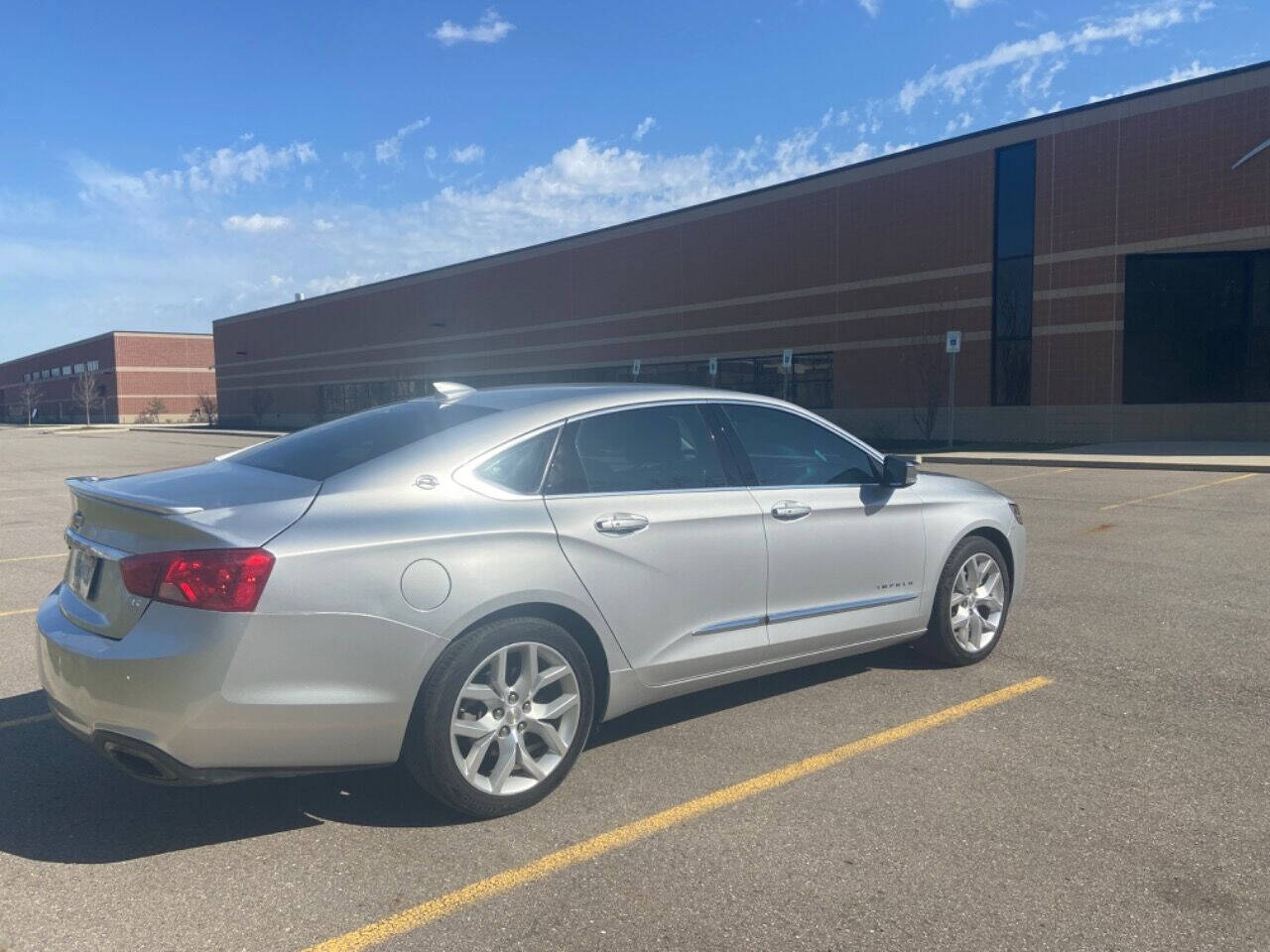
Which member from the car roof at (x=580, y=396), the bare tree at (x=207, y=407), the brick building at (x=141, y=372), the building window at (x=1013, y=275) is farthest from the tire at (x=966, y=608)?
the brick building at (x=141, y=372)

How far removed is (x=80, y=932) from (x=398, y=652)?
3.89 feet

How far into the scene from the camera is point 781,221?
34.9 metres

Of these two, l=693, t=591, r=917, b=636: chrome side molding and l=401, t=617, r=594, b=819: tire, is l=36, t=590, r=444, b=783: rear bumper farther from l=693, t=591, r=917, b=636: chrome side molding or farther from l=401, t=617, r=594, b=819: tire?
l=693, t=591, r=917, b=636: chrome side molding

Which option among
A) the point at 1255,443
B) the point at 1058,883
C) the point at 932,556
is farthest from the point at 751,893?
the point at 1255,443

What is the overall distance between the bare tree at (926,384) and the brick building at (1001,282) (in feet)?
0.21

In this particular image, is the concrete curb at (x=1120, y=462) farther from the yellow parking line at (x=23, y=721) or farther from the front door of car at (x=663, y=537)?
the yellow parking line at (x=23, y=721)

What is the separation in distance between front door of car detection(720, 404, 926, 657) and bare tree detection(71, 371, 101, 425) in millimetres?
97985

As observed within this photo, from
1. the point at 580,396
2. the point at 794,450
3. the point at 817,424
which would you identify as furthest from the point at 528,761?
the point at 817,424

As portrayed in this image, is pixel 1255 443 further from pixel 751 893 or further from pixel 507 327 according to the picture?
pixel 507 327

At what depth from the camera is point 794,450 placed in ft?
16.1

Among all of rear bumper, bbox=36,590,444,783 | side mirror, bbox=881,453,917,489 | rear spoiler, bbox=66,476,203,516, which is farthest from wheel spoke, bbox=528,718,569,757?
side mirror, bbox=881,453,917,489

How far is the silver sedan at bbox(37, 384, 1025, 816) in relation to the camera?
126 inches

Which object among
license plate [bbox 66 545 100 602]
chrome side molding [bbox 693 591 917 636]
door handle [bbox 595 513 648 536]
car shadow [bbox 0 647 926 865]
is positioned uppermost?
door handle [bbox 595 513 648 536]

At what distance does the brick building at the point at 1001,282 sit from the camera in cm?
2531
